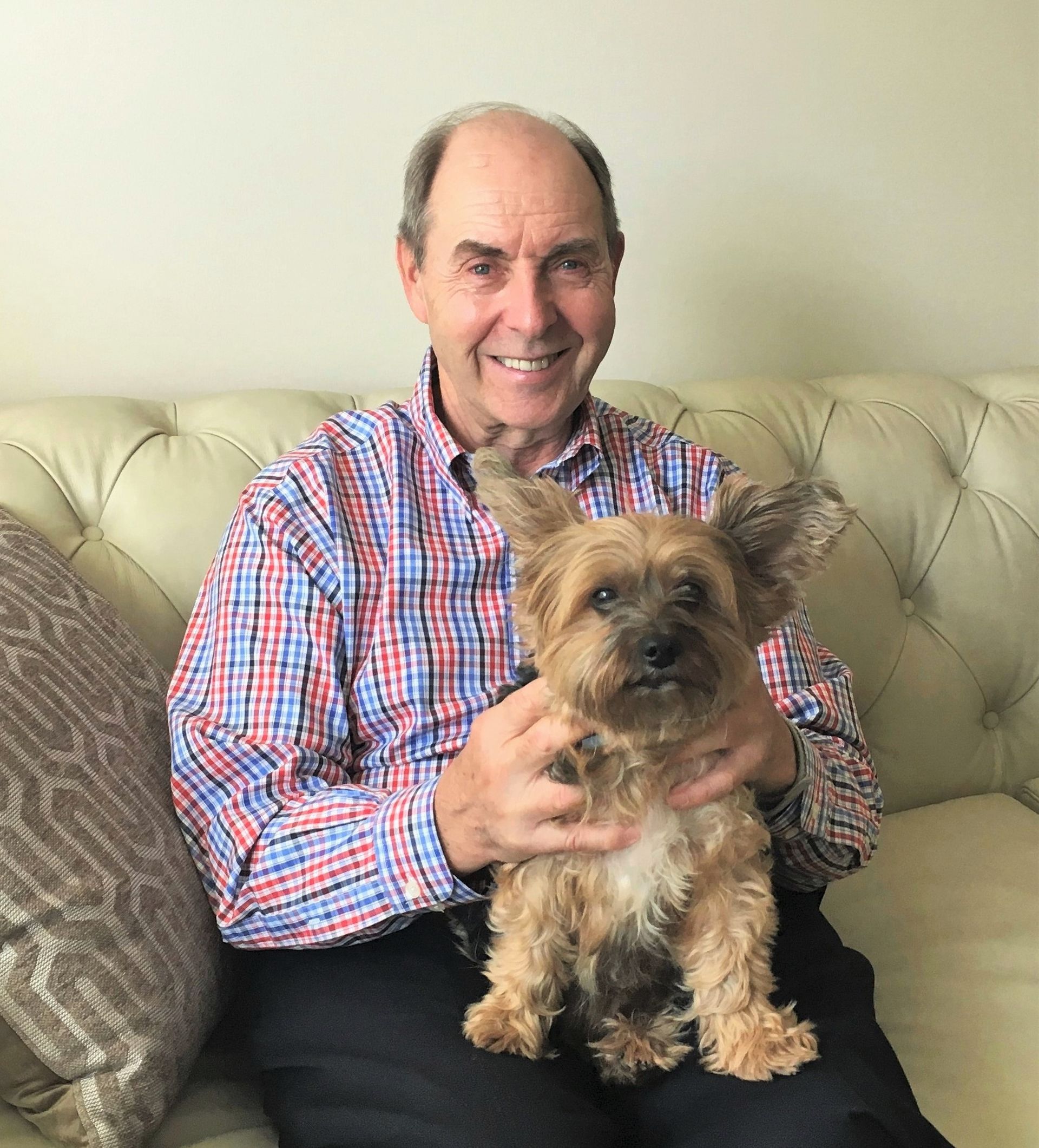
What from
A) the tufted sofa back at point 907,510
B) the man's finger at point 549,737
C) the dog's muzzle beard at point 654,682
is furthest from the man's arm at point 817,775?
the tufted sofa back at point 907,510

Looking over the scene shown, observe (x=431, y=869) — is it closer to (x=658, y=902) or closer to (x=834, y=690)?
(x=658, y=902)

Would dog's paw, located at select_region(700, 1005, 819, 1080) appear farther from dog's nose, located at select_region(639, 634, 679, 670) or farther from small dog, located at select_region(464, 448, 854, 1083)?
dog's nose, located at select_region(639, 634, 679, 670)

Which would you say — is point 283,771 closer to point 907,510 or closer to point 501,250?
point 501,250

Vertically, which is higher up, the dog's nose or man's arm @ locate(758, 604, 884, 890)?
the dog's nose

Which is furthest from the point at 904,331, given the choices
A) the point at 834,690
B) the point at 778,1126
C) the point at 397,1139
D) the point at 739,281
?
the point at 397,1139

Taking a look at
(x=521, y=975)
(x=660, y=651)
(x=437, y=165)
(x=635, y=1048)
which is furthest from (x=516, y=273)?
(x=635, y=1048)

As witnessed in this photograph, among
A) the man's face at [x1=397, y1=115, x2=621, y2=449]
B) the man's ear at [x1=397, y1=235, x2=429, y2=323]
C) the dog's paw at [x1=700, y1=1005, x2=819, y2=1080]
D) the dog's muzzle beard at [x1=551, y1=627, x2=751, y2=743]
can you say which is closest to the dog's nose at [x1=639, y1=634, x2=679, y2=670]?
the dog's muzzle beard at [x1=551, y1=627, x2=751, y2=743]

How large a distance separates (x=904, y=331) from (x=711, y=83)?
2.73 ft

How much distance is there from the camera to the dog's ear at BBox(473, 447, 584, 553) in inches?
49.7

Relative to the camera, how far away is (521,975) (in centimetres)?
127

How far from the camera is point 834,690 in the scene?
1604 mm

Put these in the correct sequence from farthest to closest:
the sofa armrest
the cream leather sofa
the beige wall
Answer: the sofa armrest < the beige wall < the cream leather sofa

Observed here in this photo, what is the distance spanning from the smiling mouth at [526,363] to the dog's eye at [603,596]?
49cm

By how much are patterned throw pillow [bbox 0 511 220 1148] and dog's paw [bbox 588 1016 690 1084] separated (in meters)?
0.52
